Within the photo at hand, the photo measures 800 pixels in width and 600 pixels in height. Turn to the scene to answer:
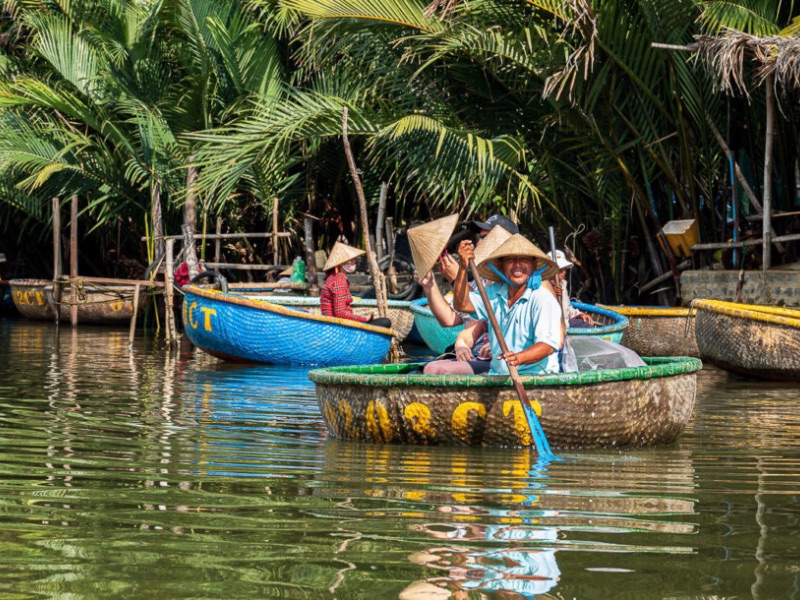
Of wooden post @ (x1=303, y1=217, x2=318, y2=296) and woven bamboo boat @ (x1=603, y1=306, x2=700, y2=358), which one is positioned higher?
wooden post @ (x1=303, y1=217, x2=318, y2=296)

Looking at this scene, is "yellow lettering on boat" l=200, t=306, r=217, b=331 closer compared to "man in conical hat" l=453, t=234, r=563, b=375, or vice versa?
"man in conical hat" l=453, t=234, r=563, b=375

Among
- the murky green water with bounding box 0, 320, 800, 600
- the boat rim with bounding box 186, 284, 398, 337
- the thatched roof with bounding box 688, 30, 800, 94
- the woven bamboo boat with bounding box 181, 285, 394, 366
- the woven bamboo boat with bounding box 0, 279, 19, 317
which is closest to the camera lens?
the murky green water with bounding box 0, 320, 800, 600

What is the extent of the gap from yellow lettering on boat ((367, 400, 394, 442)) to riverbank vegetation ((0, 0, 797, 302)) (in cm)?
641

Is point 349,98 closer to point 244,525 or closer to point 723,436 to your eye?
point 723,436

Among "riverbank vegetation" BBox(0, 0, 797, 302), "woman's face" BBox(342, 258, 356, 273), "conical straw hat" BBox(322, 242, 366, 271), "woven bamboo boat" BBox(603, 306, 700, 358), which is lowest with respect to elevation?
"woven bamboo boat" BBox(603, 306, 700, 358)

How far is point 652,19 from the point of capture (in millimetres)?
13992

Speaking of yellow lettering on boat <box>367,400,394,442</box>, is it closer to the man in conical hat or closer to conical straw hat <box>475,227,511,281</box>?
the man in conical hat

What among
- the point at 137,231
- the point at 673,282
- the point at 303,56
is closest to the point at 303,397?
the point at 673,282

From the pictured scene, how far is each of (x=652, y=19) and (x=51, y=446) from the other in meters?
9.17

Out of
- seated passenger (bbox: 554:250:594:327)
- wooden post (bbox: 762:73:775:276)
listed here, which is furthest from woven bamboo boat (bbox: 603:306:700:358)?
wooden post (bbox: 762:73:775:276)

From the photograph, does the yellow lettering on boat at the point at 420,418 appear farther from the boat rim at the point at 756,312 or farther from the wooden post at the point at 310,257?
the wooden post at the point at 310,257

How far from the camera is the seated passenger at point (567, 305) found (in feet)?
35.1

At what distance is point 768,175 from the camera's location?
43.9 ft

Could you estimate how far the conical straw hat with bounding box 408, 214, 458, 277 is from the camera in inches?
299
